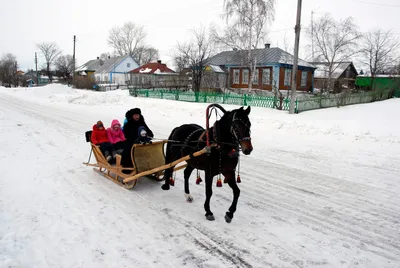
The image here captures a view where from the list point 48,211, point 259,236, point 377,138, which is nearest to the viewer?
point 259,236

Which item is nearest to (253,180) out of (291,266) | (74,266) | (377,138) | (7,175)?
(291,266)

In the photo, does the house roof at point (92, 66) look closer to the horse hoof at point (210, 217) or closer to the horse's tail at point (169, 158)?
the horse's tail at point (169, 158)

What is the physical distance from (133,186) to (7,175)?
289cm

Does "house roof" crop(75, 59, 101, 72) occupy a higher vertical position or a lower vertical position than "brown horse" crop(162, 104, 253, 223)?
higher

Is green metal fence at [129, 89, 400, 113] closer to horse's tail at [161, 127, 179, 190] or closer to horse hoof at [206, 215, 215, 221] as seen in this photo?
horse's tail at [161, 127, 179, 190]

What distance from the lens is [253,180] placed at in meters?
6.67

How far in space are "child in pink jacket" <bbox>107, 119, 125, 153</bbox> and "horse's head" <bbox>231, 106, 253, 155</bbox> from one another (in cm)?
363

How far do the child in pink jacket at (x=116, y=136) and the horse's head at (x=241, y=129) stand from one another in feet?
11.9

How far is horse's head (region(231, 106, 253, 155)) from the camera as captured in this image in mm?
4125

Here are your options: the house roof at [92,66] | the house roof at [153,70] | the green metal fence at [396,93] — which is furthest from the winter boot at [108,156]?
the house roof at [92,66]

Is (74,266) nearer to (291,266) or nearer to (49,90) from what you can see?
(291,266)

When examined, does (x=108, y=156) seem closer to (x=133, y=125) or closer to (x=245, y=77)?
(x=133, y=125)

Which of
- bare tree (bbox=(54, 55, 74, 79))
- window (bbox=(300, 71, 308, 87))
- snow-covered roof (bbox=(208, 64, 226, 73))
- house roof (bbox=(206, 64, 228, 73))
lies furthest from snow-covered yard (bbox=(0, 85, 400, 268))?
bare tree (bbox=(54, 55, 74, 79))

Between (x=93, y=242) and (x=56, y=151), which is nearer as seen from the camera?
(x=93, y=242)
